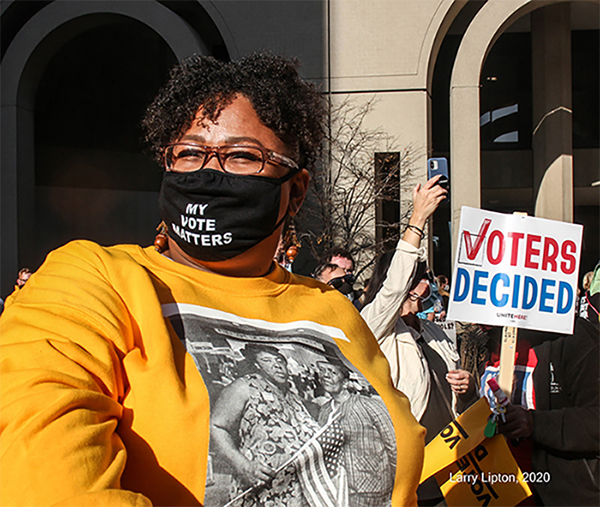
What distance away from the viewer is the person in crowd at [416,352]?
13.2 feet

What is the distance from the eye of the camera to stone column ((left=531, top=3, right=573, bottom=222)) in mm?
15500

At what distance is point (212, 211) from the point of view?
5.15 feet

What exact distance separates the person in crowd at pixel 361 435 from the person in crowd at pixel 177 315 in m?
0.05

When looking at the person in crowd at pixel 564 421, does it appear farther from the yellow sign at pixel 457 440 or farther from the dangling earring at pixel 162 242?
the dangling earring at pixel 162 242

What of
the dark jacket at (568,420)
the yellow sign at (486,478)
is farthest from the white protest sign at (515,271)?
the yellow sign at (486,478)

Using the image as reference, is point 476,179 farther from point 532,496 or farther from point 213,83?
point 213,83

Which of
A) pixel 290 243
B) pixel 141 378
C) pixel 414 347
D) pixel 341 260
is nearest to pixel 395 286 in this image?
pixel 414 347

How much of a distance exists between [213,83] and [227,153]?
221 mm

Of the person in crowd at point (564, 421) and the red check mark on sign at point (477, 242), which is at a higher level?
the red check mark on sign at point (477, 242)

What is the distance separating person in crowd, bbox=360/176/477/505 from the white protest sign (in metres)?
0.38

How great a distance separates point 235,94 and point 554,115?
1567 centimetres

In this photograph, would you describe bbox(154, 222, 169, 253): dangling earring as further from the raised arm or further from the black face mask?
the raised arm

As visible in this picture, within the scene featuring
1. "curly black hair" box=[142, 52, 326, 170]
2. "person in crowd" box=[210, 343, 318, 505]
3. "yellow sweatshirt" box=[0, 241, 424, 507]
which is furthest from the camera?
"curly black hair" box=[142, 52, 326, 170]

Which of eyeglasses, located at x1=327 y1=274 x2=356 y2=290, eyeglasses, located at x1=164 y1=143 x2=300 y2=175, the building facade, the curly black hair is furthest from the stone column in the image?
eyeglasses, located at x1=164 y1=143 x2=300 y2=175
